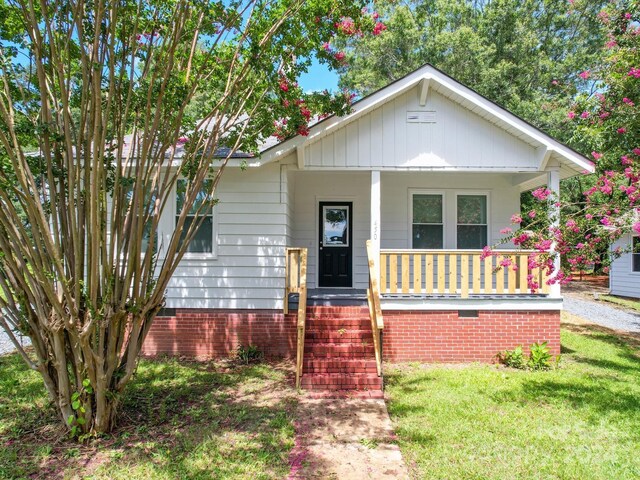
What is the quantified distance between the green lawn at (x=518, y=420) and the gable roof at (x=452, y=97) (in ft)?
12.0

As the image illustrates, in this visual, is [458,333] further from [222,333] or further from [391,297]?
[222,333]

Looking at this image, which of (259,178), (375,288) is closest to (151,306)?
(375,288)

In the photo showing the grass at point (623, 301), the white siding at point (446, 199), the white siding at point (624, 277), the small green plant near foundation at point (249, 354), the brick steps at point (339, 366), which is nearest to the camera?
the brick steps at point (339, 366)

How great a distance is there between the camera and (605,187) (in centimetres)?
514

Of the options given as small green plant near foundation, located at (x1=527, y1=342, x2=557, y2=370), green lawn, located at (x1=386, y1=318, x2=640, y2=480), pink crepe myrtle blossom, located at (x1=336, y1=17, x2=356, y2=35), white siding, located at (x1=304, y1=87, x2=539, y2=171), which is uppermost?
pink crepe myrtle blossom, located at (x1=336, y1=17, x2=356, y2=35)

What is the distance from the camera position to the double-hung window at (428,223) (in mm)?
9211

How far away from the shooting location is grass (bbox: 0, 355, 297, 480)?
146 inches

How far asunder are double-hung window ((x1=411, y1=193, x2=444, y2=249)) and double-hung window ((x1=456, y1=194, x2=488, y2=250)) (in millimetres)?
404

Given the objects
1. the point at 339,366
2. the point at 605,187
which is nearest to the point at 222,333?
the point at 339,366

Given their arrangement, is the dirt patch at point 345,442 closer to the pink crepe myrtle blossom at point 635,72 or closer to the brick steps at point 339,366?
the brick steps at point 339,366

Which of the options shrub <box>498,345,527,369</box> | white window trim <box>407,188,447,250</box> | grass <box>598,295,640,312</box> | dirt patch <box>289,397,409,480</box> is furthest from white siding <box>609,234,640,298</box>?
dirt patch <box>289,397,409,480</box>

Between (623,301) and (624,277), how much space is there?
1431 millimetres

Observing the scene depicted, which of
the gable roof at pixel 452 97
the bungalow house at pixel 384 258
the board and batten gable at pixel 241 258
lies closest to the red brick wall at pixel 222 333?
the bungalow house at pixel 384 258

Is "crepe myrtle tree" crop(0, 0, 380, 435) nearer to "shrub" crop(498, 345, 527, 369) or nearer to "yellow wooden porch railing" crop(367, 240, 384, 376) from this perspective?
"yellow wooden porch railing" crop(367, 240, 384, 376)
